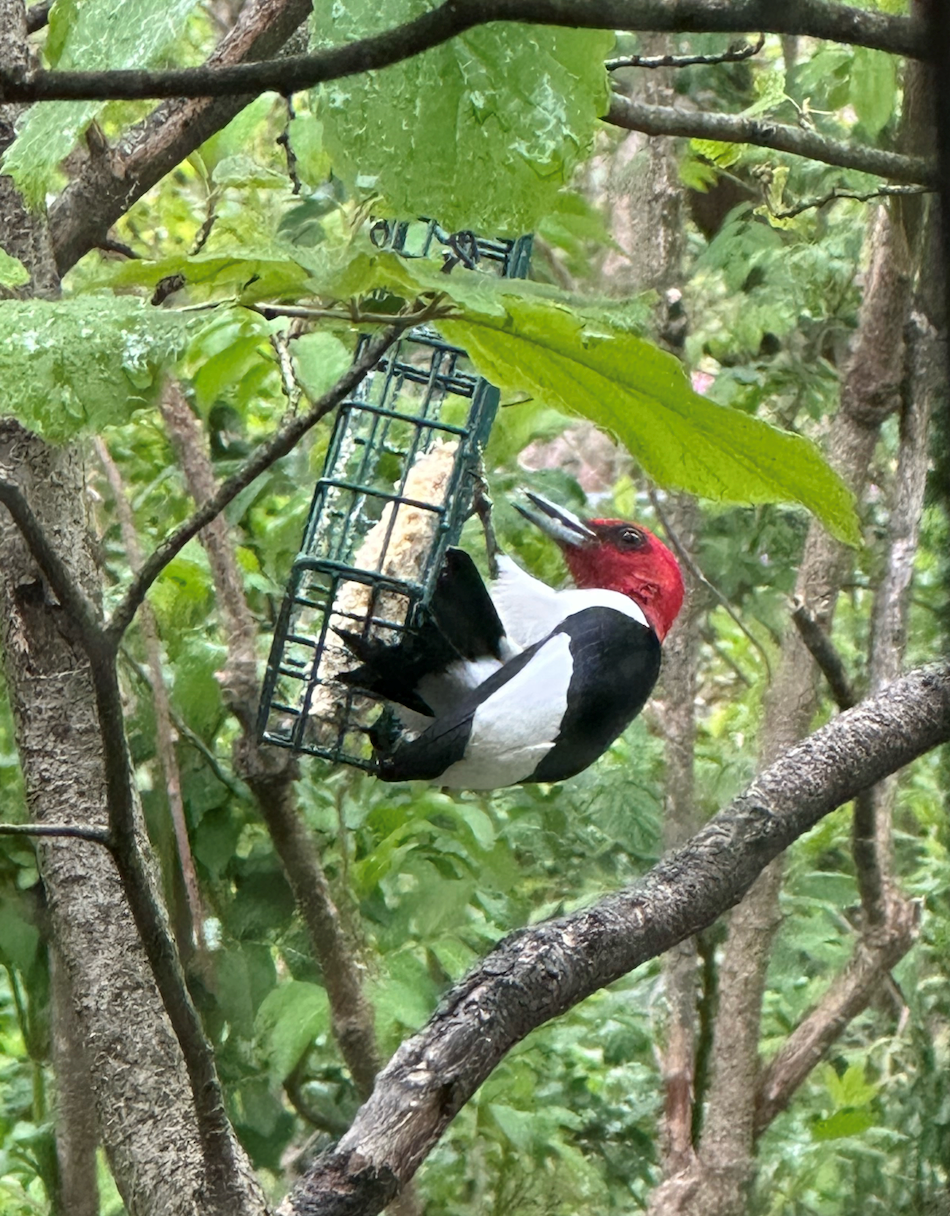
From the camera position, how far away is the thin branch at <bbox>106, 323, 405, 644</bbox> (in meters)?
0.64

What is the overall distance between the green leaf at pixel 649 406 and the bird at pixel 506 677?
0.87 m

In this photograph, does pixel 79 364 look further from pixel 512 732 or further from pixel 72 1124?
pixel 72 1124

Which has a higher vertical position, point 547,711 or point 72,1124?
point 547,711

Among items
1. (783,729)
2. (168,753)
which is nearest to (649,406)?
(168,753)

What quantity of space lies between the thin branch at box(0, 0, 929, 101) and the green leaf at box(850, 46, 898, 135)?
1195 millimetres

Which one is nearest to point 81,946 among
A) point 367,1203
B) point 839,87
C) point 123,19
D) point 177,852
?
point 367,1203

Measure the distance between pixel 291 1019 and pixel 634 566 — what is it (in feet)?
2.43

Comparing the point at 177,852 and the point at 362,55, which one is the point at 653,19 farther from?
the point at 177,852

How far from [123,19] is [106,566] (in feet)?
5.38

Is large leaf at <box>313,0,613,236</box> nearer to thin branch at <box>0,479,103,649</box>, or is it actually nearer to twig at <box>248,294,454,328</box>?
twig at <box>248,294,454,328</box>

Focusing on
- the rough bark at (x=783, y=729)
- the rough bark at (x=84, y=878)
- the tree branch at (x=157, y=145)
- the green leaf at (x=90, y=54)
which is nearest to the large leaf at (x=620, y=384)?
the green leaf at (x=90, y=54)

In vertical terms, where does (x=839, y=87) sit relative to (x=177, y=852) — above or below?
above

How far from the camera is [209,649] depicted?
5.70ft

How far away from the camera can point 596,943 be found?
1228 millimetres
